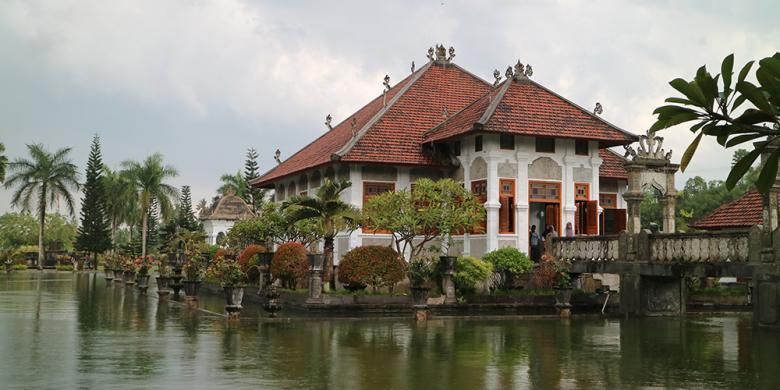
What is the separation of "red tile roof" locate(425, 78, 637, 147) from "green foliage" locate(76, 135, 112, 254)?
40.2 meters

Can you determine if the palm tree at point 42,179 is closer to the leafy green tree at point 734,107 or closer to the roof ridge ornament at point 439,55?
the roof ridge ornament at point 439,55

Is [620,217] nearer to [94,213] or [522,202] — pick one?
[522,202]

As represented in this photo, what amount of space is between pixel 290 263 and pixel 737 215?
49.9 ft

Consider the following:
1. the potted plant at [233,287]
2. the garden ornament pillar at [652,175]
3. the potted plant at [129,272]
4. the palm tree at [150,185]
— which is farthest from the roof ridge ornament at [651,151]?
the palm tree at [150,185]

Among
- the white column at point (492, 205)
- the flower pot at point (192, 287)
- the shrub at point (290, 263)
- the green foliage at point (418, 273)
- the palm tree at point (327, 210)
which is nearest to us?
the green foliage at point (418, 273)

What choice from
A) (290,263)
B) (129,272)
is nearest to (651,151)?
(290,263)

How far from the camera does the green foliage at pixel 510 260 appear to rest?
2373cm

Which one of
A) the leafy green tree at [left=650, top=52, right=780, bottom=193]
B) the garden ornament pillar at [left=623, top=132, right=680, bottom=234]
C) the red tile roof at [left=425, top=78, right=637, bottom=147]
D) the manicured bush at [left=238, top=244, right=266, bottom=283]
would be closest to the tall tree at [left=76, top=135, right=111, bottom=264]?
the manicured bush at [left=238, top=244, right=266, bottom=283]

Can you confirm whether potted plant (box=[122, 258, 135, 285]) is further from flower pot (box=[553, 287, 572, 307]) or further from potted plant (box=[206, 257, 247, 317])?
flower pot (box=[553, 287, 572, 307])

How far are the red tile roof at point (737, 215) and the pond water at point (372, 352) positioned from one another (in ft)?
24.4

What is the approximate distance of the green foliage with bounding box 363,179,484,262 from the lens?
75.2 feet

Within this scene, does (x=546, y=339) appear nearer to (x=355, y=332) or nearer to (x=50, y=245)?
(x=355, y=332)

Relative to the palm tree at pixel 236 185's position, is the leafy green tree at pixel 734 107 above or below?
below

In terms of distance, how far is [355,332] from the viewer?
55.3ft
